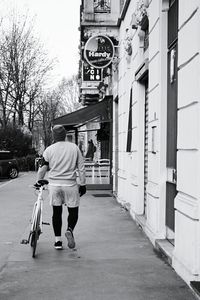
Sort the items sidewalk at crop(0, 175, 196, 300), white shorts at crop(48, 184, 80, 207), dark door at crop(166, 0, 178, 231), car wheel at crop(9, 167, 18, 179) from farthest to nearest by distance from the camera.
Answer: car wheel at crop(9, 167, 18, 179)
white shorts at crop(48, 184, 80, 207)
dark door at crop(166, 0, 178, 231)
sidewalk at crop(0, 175, 196, 300)

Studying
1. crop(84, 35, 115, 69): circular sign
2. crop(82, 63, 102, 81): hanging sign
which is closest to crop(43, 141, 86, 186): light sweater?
crop(84, 35, 115, 69): circular sign

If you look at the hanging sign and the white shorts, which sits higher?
the hanging sign

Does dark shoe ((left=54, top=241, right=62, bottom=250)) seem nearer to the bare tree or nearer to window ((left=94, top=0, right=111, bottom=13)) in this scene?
window ((left=94, top=0, right=111, bottom=13))

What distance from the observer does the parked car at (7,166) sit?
2694cm

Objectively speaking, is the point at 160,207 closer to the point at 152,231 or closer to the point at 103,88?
the point at 152,231

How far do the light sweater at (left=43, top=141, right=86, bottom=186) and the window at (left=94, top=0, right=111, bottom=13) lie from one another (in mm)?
11807

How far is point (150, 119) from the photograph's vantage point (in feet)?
27.1

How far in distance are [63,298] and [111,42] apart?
11.0 meters

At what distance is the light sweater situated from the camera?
7.45 m

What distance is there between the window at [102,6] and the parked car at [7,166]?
1139 cm

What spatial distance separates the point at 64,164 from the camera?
7.48m

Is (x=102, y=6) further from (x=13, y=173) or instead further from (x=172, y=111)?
(x=13, y=173)

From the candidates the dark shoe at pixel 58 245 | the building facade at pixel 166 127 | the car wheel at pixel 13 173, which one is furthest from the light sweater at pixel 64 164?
the car wheel at pixel 13 173

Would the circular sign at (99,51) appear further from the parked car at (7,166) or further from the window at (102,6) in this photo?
the parked car at (7,166)
